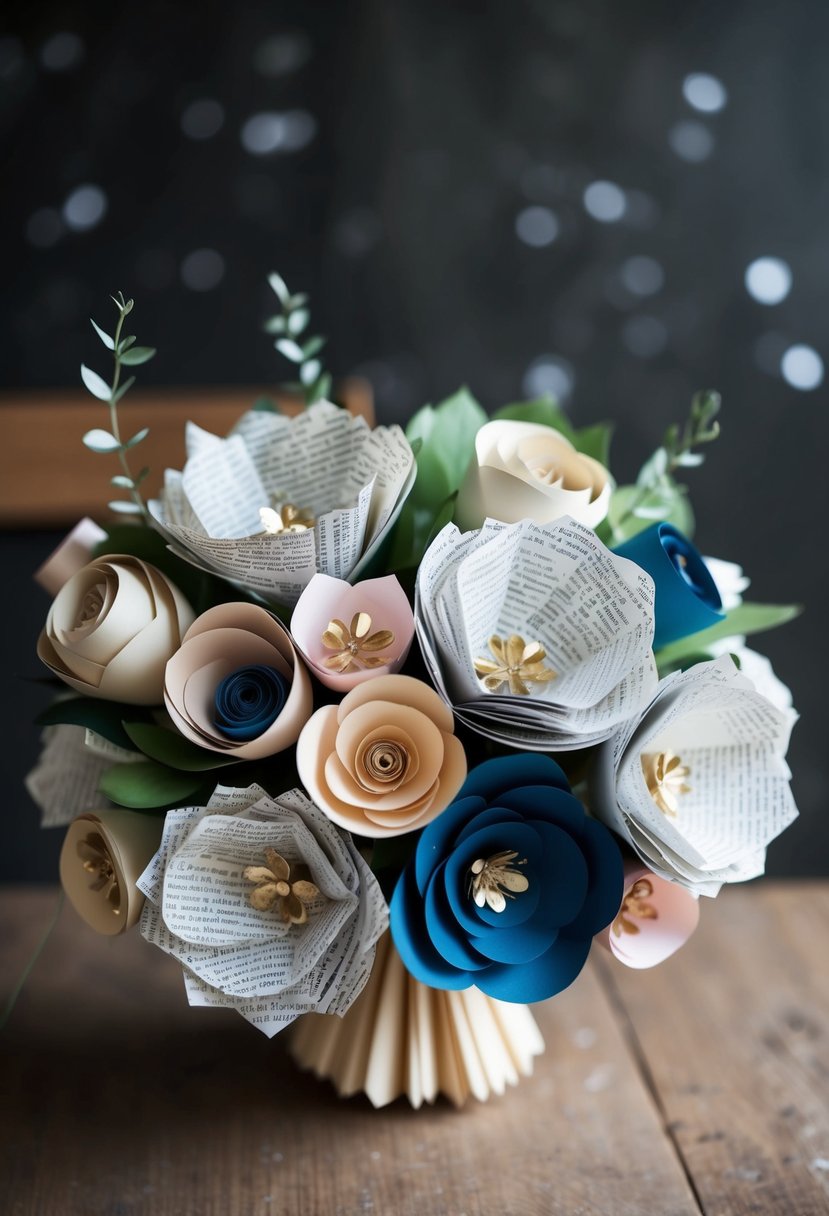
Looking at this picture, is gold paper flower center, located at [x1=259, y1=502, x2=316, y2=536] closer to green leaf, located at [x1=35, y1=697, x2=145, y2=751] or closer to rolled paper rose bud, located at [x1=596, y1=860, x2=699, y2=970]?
green leaf, located at [x1=35, y1=697, x2=145, y2=751]

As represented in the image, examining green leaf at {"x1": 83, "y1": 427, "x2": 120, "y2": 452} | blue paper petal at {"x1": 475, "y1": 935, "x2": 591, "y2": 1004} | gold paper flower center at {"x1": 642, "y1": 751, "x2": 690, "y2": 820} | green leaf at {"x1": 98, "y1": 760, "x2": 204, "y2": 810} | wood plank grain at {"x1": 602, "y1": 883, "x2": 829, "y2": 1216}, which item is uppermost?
green leaf at {"x1": 83, "y1": 427, "x2": 120, "y2": 452}

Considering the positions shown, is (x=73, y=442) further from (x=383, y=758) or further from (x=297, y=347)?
(x=383, y=758)

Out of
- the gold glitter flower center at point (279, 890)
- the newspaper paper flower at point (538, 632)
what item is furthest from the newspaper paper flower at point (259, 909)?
the newspaper paper flower at point (538, 632)

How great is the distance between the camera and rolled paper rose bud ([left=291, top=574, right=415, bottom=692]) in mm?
469

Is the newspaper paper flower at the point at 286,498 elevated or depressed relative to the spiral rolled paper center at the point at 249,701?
elevated

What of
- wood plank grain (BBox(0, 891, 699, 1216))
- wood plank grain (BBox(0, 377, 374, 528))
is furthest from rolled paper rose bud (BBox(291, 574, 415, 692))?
wood plank grain (BBox(0, 377, 374, 528))

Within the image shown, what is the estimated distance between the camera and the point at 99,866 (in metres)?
0.52

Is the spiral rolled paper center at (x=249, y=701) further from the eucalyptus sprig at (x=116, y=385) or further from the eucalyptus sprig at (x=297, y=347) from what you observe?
the eucalyptus sprig at (x=297, y=347)

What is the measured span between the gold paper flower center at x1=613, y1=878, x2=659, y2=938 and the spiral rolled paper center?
225 millimetres

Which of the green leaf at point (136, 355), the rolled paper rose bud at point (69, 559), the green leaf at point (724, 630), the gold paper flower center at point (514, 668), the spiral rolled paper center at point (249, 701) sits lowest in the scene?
the rolled paper rose bud at point (69, 559)

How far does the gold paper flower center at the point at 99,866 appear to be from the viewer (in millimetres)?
512

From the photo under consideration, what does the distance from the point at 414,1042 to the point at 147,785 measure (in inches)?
9.4

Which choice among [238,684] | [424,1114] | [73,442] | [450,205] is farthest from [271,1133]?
[450,205]

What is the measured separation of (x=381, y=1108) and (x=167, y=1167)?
136 millimetres
